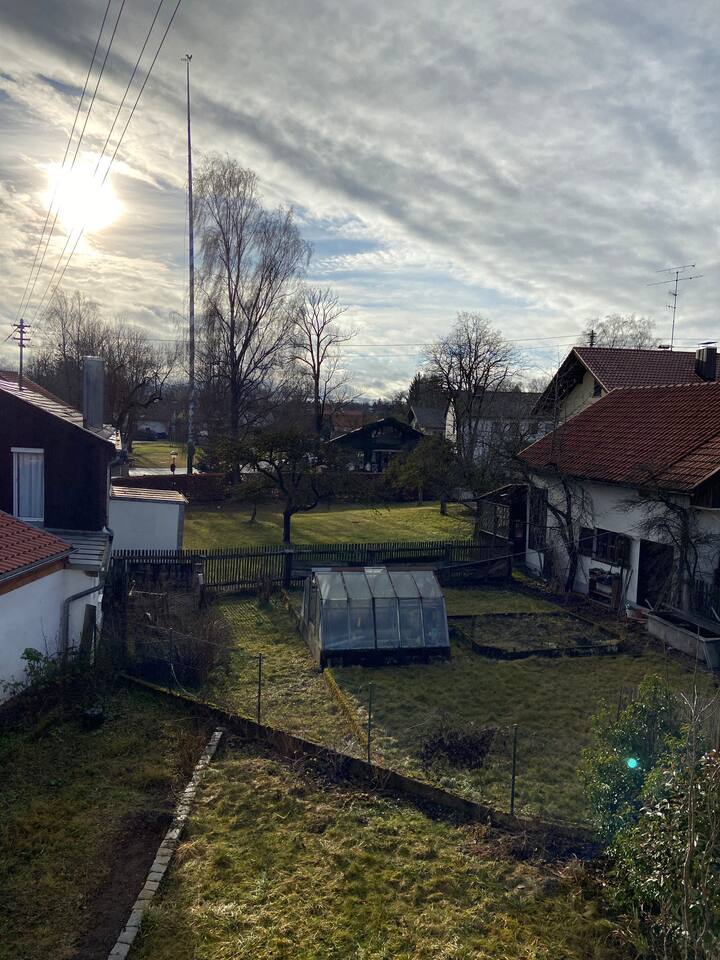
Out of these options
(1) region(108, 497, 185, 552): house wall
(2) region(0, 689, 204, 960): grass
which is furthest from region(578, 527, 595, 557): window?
(2) region(0, 689, 204, 960): grass

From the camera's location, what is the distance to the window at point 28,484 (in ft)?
48.9

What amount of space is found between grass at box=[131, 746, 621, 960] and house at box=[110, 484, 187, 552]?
12.6m

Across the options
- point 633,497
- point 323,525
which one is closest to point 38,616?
point 633,497

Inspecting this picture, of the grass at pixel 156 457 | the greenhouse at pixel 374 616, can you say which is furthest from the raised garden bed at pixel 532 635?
the grass at pixel 156 457

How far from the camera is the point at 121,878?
6852mm

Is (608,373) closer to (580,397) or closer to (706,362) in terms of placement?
(580,397)

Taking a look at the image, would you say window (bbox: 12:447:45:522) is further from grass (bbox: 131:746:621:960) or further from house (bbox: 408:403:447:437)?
house (bbox: 408:403:447:437)

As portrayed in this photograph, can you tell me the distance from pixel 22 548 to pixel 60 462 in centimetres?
432

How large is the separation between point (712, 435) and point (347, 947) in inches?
585

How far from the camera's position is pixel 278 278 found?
3809 centimetres

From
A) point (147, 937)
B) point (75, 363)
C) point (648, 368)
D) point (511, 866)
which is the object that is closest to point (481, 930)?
point (511, 866)

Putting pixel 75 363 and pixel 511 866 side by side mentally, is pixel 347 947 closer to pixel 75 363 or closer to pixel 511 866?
pixel 511 866

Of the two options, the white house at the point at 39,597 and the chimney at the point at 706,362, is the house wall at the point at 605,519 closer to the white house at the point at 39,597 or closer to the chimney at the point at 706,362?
the chimney at the point at 706,362

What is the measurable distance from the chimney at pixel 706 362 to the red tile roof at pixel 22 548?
2276 centimetres
